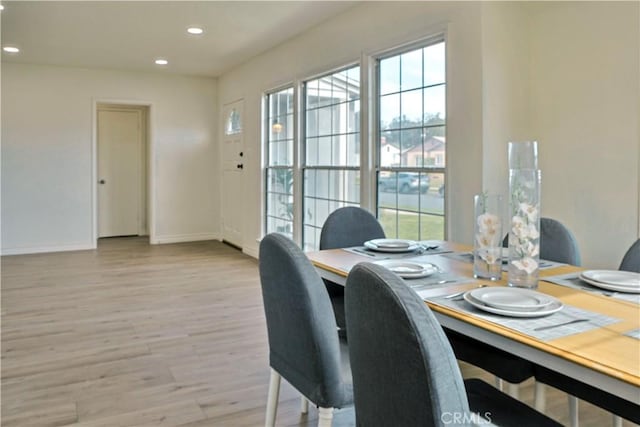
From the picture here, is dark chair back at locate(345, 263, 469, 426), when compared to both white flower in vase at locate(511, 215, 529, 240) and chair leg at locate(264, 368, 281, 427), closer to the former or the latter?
white flower in vase at locate(511, 215, 529, 240)

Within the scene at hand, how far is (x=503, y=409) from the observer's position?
1376mm

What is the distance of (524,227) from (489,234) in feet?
0.56

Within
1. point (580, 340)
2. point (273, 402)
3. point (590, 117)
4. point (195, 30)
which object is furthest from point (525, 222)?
point (195, 30)

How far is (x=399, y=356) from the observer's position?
0.98m

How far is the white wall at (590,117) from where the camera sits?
2701mm

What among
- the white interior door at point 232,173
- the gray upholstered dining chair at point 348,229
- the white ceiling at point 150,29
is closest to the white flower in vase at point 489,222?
the gray upholstered dining chair at point 348,229

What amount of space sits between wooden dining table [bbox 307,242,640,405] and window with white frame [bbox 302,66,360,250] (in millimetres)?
2729

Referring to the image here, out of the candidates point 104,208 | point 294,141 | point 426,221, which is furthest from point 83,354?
point 104,208

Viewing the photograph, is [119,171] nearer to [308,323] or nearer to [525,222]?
[308,323]

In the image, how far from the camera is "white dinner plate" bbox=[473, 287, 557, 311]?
1368mm

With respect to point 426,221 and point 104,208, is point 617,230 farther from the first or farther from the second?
point 104,208

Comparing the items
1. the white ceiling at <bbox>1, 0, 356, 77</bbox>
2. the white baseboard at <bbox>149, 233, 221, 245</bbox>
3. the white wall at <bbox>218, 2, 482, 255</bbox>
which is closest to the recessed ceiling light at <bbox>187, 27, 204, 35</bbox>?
the white ceiling at <bbox>1, 0, 356, 77</bbox>

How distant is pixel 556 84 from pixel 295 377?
2.52 meters

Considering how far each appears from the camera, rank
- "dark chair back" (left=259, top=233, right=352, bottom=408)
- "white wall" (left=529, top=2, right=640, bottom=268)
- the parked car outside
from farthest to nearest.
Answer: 1. the parked car outside
2. "white wall" (left=529, top=2, right=640, bottom=268)
3. "dark chair back" (left=259, top=233, right=352, bottom=408)
